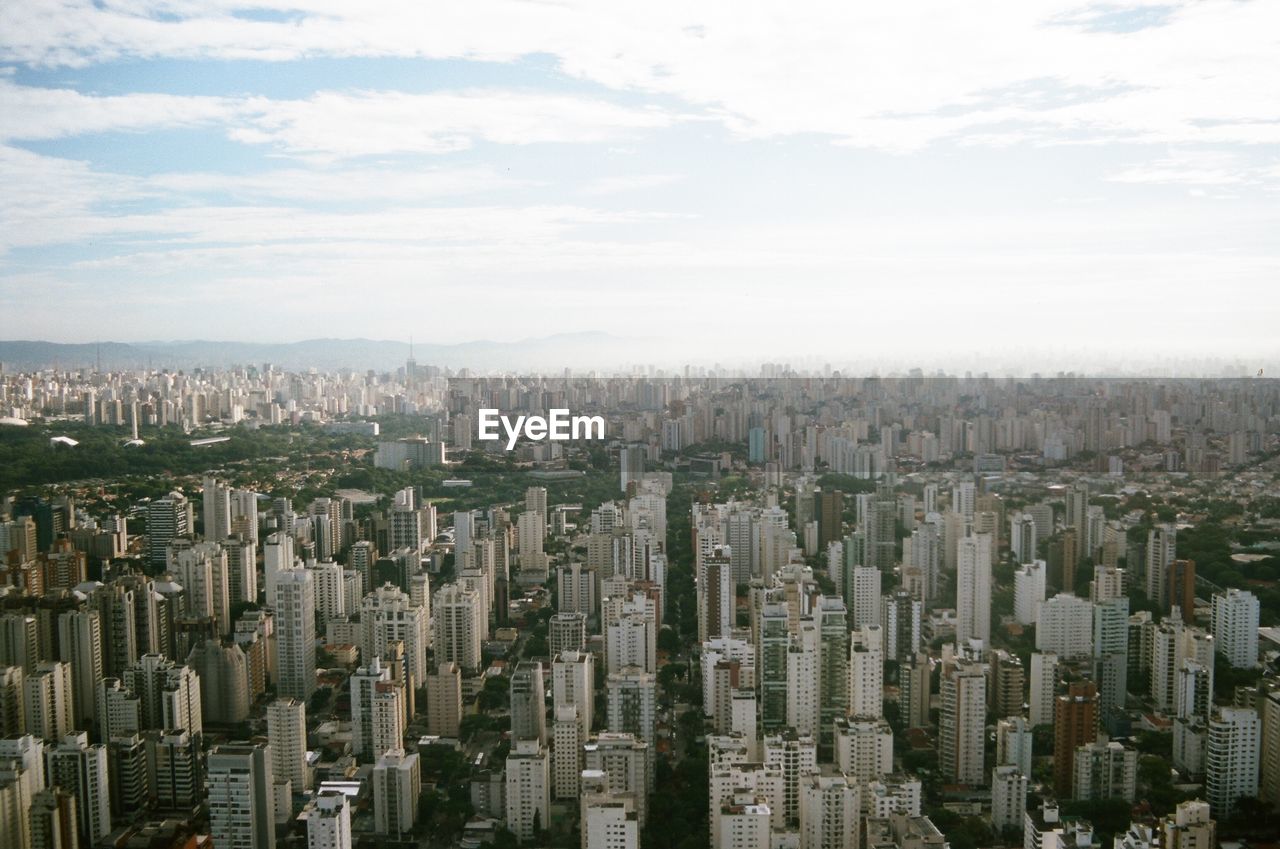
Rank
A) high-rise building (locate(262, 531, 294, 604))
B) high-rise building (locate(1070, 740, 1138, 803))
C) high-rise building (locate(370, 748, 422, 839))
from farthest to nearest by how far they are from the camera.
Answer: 1. high-rise building (locate(262, 531, 294, 604))
2. high-rise building (locate(1070, 740, 1138, 803))
3. high-rise building (locate(370, 748, 422, 839))

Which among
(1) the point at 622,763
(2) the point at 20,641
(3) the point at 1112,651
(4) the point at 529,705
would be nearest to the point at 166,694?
(2) the point at 20,641

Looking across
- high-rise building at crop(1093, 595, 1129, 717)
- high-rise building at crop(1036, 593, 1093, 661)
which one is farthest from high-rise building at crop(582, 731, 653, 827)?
high-rise building at crop(1036, 593, 1093, 661)

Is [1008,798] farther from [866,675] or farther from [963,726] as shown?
Answer: [866,675]

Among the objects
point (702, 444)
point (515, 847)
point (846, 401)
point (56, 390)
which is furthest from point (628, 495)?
point (515, 847)

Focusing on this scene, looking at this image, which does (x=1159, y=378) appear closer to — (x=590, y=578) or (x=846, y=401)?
(x=846, y=401)

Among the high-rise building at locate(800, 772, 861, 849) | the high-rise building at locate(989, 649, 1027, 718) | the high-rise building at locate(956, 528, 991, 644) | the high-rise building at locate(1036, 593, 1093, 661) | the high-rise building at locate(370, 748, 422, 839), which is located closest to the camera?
the high-rise building at locate(800, 772, 861, 849)

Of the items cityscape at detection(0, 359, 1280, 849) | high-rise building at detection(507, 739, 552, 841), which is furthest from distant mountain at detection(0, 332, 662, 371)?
high-rise building at detection(507, 739, 552, 841)

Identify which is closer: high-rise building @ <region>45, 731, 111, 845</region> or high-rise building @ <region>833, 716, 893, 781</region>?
high-rise building @ <region>45, 731, 111, 845</region>

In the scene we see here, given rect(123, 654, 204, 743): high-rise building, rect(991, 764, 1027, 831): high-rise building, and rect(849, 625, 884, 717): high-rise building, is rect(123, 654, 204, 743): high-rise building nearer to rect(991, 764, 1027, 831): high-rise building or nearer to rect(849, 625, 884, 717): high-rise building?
rect(849, 625, 884, 717): high-rise building

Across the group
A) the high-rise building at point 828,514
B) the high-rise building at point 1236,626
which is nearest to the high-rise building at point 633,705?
the high-rise building at point 828,514

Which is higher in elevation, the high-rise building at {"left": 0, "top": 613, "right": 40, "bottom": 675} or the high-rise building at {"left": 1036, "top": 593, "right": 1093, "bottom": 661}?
the high-rise building at {"left": 0, "top": 613, "right": 40, "bottom": 675}

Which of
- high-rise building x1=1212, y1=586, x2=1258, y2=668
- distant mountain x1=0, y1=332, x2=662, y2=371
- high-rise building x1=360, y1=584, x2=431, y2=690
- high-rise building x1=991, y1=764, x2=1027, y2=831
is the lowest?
high-rise building x1=991, y1=764, x2=1027, y2=831
